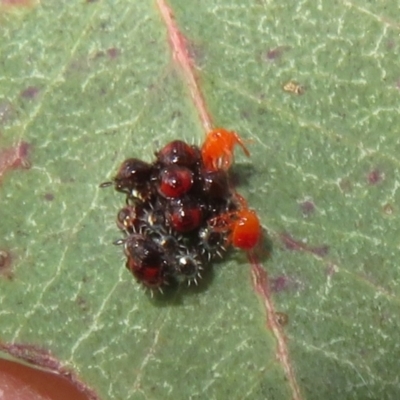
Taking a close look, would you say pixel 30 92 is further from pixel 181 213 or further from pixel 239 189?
pixel 239 189

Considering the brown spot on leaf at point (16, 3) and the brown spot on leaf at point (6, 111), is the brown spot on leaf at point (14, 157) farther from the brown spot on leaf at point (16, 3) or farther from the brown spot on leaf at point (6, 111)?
the brown spot on leaf at point (16, 3)

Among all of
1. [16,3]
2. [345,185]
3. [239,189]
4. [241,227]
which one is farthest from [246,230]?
[16,3]

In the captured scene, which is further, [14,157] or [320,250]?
[14,157]

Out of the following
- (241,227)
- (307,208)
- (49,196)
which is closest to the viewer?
(241,227)

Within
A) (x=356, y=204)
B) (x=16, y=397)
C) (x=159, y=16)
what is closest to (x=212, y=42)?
(x=159, y=16)

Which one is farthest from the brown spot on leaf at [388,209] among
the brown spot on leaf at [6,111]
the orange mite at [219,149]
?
the brown spot on leaf at [6,111]

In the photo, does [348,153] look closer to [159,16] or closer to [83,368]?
[159,16]
